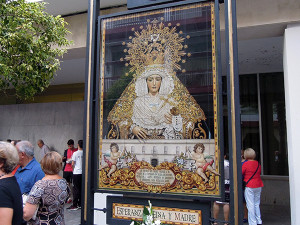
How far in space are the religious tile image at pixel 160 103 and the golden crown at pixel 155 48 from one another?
0.04ft

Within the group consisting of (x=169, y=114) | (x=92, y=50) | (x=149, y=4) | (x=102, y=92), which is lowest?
(x=169, y=114)

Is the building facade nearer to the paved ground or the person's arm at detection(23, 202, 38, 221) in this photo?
the paved ground

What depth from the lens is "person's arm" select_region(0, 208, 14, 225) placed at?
238cm

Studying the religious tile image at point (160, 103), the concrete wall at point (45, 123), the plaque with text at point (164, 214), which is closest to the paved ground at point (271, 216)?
the plaque with text at point (164, 214)

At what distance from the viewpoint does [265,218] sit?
7539mm

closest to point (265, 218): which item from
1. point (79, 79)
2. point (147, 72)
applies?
point (147, 72)

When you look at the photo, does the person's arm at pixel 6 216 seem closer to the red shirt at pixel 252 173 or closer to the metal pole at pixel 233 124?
the metal pole at pixel 233 124

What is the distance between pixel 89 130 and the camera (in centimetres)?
375

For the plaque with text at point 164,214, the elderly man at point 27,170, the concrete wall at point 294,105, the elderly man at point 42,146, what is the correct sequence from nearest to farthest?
the plaque with text at point 164,214
the elderly man at point 27,170
the concrete wall at point 294,105
the elderly man at point 42,146

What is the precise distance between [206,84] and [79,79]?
9463mm

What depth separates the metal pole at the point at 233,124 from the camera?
3.02 metres

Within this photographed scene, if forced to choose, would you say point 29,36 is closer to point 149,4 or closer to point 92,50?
point 92,50

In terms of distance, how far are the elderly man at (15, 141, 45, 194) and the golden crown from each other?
1696 mm

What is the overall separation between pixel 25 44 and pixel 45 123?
790cm
